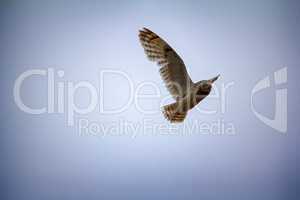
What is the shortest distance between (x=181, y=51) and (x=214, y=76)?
0.24 meters

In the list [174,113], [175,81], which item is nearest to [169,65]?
[175,81]

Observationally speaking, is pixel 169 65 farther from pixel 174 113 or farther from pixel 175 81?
pixel 174 113

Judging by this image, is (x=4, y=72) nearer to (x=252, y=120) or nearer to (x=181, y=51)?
(x=181, y=51)

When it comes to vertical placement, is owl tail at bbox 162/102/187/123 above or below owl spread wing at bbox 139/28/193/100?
below

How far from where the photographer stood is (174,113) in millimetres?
1971

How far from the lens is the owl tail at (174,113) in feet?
6.46

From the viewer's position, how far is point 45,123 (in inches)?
76.7

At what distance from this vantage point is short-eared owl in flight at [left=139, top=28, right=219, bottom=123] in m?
1.97

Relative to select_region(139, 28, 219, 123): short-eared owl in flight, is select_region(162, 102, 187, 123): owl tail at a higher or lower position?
lower

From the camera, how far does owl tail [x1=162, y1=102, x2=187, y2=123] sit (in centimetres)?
197

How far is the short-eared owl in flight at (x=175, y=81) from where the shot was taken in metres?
1.97

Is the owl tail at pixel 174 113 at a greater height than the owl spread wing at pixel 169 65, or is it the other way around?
the owl spread wing at pixel 169 65

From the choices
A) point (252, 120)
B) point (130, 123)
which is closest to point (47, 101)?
point (130, 123)

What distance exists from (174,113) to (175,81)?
188 mm
